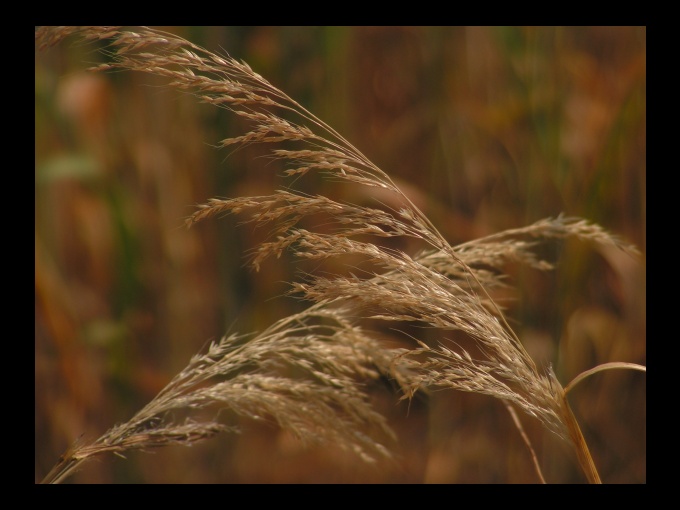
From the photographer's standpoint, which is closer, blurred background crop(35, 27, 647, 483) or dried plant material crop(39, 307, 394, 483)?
dried plant material crop(39, 307, 394, 483)

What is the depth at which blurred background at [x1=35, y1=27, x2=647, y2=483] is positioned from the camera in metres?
1.77

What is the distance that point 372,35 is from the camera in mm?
2182

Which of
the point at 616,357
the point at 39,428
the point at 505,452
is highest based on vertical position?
the point at 616,357

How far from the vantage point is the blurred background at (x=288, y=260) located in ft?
5.82

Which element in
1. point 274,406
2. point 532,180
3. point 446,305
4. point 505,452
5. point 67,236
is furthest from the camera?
point 67,236

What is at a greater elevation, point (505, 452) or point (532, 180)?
point (532, 180)

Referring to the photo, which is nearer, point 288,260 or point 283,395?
point 283,395

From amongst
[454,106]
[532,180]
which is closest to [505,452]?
[532,180]

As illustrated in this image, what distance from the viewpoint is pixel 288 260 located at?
74.6 inches

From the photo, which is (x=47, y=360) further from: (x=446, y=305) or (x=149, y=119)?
(x=446, y=305)

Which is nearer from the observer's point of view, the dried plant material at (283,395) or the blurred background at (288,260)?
the dried plant material at (283,395)

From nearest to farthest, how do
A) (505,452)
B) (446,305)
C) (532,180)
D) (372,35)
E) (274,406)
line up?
(446,305), (274,406), (532,180), (505,452), (372,35)

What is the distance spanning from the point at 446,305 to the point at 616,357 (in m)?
1.23

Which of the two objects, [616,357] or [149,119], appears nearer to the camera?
[616,357]
